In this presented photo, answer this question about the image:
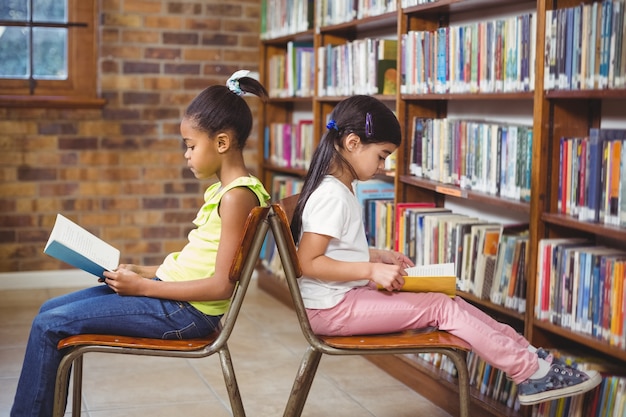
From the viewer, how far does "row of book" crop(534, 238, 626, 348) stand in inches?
97.7

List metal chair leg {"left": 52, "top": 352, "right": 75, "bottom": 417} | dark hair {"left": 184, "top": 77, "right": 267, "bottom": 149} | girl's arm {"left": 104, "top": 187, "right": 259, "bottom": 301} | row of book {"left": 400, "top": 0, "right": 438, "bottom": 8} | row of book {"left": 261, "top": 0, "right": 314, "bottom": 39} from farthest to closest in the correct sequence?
row of book {"left": 261, "top": 0, "right": 314, "bottom": 39}, row of book {"left": 400, "top": 0, "right": 438, "bottom": 8}, dark hair {"left": 184, "top": 77, "right": 267, "bottom": 149}, girl's arm {"left": 104, "top": 187, "right": 259, "bottom": 301}, metal chair leg {"left": 52, "top": 352, "right": 75, "bottom": 417}

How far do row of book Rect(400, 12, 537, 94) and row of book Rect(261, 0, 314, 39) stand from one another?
119 cm

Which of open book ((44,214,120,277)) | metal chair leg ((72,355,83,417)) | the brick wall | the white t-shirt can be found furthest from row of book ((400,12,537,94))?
the brick wall

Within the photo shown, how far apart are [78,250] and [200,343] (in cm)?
38

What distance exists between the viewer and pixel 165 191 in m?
5.30

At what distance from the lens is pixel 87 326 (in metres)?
2.22

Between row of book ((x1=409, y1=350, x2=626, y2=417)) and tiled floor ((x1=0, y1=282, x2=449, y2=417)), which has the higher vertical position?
row of book ((x1=409, y1=350, x2=626, y2=417))

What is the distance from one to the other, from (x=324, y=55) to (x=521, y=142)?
5.92 feet

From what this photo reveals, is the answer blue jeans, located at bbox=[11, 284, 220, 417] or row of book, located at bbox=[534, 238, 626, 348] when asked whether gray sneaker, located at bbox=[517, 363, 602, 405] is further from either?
blue jeans, located at bbox=[11, 284, 220, 417]

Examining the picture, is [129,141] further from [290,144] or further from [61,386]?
[61,386]

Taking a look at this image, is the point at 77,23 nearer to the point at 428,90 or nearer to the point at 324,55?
the point at 324,55

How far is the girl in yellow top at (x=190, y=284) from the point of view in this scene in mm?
2189

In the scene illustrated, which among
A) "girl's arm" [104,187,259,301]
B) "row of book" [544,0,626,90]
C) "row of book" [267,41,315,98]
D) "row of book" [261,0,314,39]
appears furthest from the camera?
"row of book" [267,41,315,98]

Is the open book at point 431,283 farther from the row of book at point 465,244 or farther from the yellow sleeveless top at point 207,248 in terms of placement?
the row of book at point 465,244
